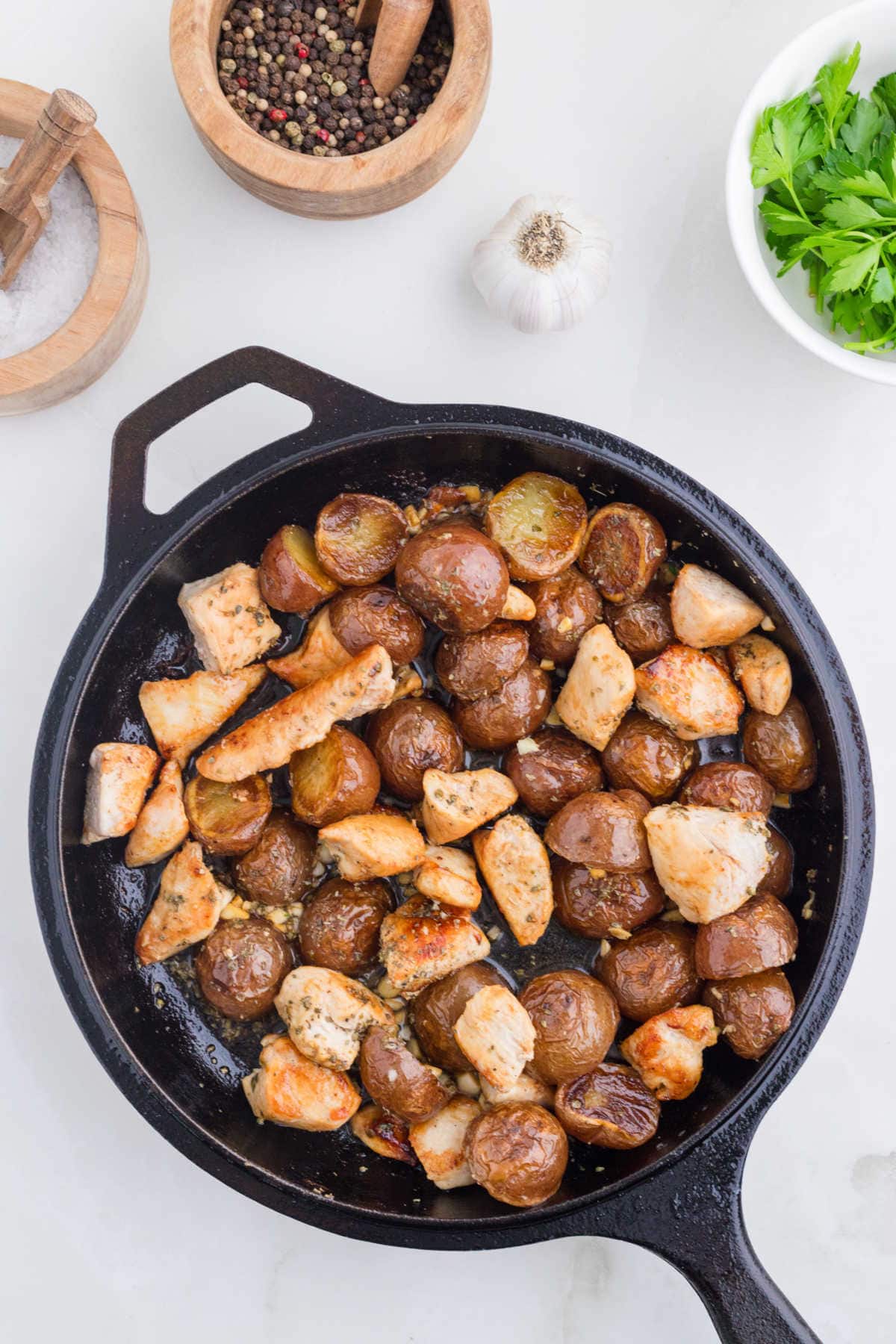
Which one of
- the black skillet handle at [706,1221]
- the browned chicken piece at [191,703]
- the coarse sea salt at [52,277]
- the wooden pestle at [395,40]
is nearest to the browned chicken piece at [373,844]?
the browned chicken piece at [191,703]

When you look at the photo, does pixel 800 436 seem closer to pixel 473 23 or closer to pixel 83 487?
pixel 473 23

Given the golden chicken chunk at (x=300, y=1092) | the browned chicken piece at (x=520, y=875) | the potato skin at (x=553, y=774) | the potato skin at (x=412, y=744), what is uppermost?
the potato skin at (x=553, y=774)

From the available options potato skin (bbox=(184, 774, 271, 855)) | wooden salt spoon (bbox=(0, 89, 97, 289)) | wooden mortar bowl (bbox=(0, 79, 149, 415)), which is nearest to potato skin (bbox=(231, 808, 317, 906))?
potato skin (bbox=(184, 774, 271, 855))

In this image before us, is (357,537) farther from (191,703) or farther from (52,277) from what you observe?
(52,277)

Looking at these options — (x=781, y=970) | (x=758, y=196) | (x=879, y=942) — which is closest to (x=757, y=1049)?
(x=781, y=970)

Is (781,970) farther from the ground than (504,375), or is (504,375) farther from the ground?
(504,375)

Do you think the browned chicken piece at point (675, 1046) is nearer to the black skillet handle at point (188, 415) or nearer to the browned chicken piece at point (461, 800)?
the browned chicken piece at point (461, 800)

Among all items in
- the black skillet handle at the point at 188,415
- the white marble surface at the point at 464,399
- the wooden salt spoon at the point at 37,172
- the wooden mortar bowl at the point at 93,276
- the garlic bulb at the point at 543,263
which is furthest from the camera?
the white marble surface at the point at 464,399
